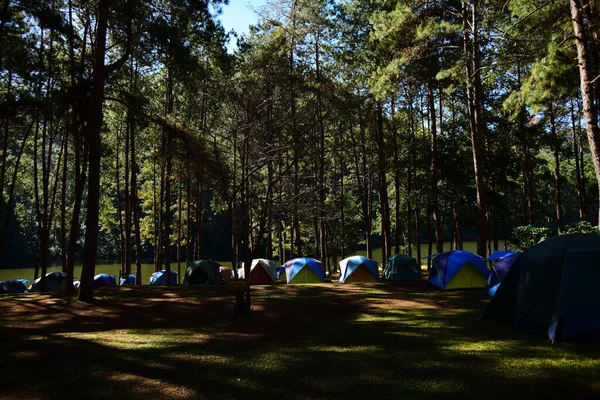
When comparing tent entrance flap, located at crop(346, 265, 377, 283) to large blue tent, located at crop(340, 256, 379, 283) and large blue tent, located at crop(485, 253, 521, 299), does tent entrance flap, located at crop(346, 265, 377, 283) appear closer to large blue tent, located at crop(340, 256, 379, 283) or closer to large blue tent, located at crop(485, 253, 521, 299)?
large blue tent, located at crop(340, 256, 379, 283)

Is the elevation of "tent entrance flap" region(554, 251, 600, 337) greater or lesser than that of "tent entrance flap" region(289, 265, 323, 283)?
greater

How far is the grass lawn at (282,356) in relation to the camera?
15.6ft

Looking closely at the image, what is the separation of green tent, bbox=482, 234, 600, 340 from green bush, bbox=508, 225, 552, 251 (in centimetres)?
983

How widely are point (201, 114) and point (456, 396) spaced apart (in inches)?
724

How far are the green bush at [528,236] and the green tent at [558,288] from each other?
32.3 ft

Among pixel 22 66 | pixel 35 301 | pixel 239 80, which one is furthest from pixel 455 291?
pixel 22 66

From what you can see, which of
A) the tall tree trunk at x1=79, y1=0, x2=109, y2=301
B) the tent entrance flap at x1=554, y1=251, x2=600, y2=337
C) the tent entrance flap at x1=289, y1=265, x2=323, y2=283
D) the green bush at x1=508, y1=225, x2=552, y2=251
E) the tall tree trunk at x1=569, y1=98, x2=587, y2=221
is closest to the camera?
the tent entrance flap at x1=554, y1=251, x2=600, y2=337

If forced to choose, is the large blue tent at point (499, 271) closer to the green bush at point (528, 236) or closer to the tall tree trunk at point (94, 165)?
the green bush at point (528, 236)

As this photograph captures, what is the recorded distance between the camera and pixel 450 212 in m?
21.8

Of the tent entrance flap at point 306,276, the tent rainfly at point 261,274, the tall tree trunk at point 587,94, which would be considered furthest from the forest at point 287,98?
the tent entrance flap at point 306,276

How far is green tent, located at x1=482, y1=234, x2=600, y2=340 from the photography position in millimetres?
6395

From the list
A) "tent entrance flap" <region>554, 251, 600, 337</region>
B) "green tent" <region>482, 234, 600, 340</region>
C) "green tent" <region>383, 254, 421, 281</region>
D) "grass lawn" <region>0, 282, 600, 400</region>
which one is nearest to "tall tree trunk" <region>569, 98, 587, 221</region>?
"green tent" <region>383, 254, 421, 281</region>

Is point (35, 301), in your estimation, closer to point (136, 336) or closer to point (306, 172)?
point (136, 336)

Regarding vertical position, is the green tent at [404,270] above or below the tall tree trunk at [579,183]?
below
